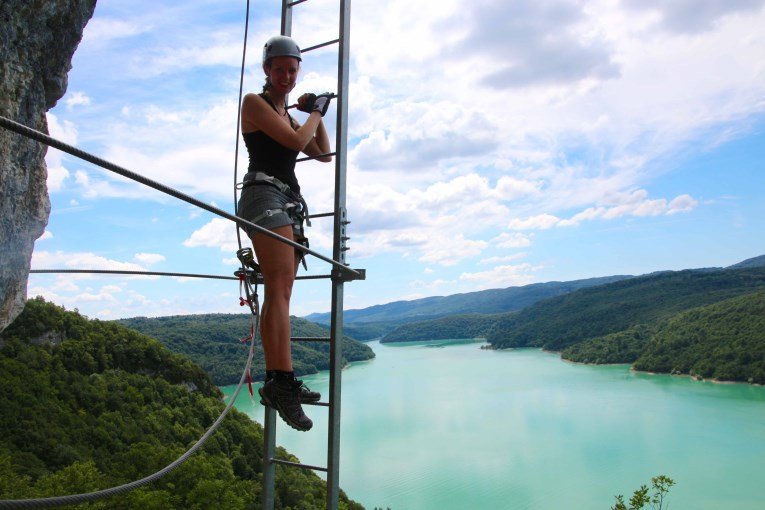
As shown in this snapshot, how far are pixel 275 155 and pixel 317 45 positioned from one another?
0.89m

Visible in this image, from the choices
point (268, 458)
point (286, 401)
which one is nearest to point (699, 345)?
point (268, 458)

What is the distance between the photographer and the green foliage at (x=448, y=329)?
11038 centimetres

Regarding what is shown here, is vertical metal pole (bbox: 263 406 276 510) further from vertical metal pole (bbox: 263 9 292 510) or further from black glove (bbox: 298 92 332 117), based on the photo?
black glove (bbox: 298 92 332 117)

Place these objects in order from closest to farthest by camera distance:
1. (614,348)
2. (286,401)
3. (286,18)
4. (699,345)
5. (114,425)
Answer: (286,401), (286,18), (114,425), (699,345), (614,348)

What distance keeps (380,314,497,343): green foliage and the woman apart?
108106mm

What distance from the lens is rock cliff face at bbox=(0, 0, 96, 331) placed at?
1819mm

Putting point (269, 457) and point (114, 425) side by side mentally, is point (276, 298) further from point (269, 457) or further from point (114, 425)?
point (114, 425)

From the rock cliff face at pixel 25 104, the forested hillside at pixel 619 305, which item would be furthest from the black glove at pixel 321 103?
the forested hillside at pixel 619 305

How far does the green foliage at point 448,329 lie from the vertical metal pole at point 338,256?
107595 millimetres

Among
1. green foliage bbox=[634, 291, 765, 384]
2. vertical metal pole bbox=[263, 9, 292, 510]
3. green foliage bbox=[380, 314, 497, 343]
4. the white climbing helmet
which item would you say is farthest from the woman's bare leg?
green foliage bbox=[380, 314, 497, 343]

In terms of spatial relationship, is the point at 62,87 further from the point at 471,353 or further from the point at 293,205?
the point at 471,353

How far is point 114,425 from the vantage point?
33.7 metres

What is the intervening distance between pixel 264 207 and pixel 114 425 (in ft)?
121

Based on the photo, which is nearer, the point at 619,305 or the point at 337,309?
the point at 337,309
